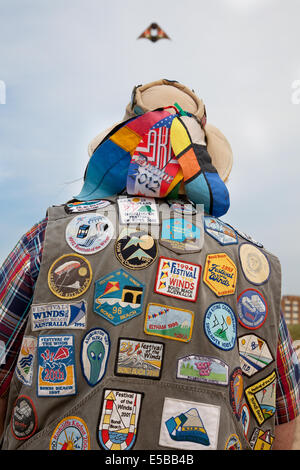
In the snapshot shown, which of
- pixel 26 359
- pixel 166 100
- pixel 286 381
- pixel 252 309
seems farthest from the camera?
pixel 166 100

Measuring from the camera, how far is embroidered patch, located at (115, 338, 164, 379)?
47.8 inches

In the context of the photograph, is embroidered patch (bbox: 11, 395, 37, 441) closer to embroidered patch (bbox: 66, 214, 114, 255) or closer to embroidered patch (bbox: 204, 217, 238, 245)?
embroidered patch (bbox: 66, 214, 114, 255)

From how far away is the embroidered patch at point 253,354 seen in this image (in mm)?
1373

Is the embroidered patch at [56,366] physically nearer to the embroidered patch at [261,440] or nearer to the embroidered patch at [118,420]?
the embroidered patch at [118,420]

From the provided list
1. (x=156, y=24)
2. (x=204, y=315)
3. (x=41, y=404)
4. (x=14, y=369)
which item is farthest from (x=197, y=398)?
(x=156, y=24)

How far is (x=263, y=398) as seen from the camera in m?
1.40

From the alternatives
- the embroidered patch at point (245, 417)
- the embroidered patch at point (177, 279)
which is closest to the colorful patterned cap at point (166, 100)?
the embroidered patch at point (177, 279)

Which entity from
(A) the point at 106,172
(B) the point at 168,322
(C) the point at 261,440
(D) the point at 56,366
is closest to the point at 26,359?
(D) the point at 56,366

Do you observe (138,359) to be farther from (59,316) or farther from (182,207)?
(182,207)

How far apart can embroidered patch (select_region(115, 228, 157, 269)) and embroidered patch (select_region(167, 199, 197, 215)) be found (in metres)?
0.17

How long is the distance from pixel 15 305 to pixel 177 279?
1.77 feet

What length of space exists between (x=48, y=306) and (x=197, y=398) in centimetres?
53

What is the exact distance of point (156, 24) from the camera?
414cm
